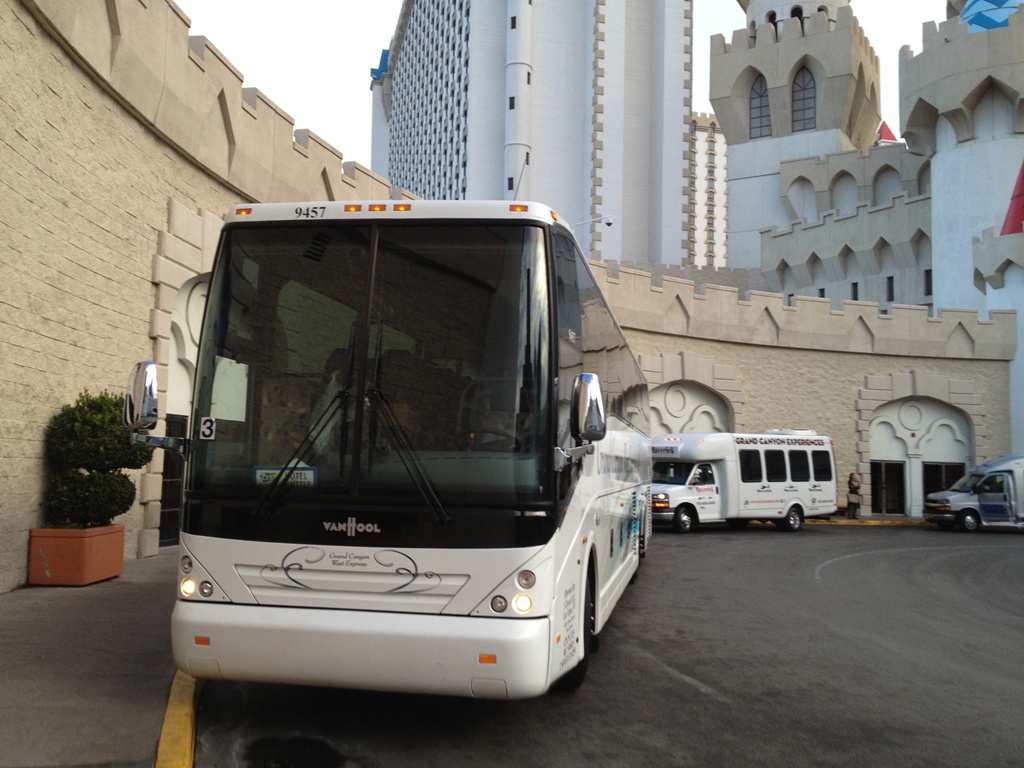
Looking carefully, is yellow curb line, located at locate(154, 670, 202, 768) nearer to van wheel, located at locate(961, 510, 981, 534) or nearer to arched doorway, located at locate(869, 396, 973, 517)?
van wheel, located at locate(961, 510, 981, 534)

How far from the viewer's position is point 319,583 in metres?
5.45

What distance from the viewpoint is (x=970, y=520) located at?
2758cm

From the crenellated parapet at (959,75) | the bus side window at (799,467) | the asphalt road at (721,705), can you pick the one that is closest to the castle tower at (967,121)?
the crenellated parapet at (959,75)

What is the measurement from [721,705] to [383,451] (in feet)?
9.82

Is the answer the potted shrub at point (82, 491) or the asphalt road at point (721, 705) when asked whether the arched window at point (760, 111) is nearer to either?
the asphalt road at point (721, 705)

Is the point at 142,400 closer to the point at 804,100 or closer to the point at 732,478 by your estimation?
the point at 732,478

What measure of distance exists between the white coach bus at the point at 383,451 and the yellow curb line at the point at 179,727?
346mm

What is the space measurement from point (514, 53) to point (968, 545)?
55426mm

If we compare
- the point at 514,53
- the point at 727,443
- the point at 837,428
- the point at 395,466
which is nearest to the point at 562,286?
the point at 395,466

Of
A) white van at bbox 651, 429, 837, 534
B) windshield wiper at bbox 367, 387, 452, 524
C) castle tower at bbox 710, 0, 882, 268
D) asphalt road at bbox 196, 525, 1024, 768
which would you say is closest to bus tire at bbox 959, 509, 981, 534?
white van at bbox 651, 429, 837, 534

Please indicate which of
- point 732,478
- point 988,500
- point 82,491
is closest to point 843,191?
point 988,500

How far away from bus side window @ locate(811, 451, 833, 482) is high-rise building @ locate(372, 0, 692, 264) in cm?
3933

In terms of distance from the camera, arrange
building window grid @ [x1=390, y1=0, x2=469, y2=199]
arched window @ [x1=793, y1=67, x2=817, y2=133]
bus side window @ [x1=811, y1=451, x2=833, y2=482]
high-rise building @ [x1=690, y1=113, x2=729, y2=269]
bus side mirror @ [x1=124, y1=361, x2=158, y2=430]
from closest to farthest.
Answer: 1. bus side mirror @ [x1=124, y1=361, x2=158, y2=430]
2. bus side window @ [x1=811, y1=451, x2=833, y2=482]
3. arched window @ [x1=793, y1=67, x2=817, y2=133]
4. building window grid @ [x1=390, y1=0, x2=469, y2=199]
5. high-rise building @ [x1=690, y1=113, x2=729, y2=269]

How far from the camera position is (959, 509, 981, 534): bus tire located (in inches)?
1085
